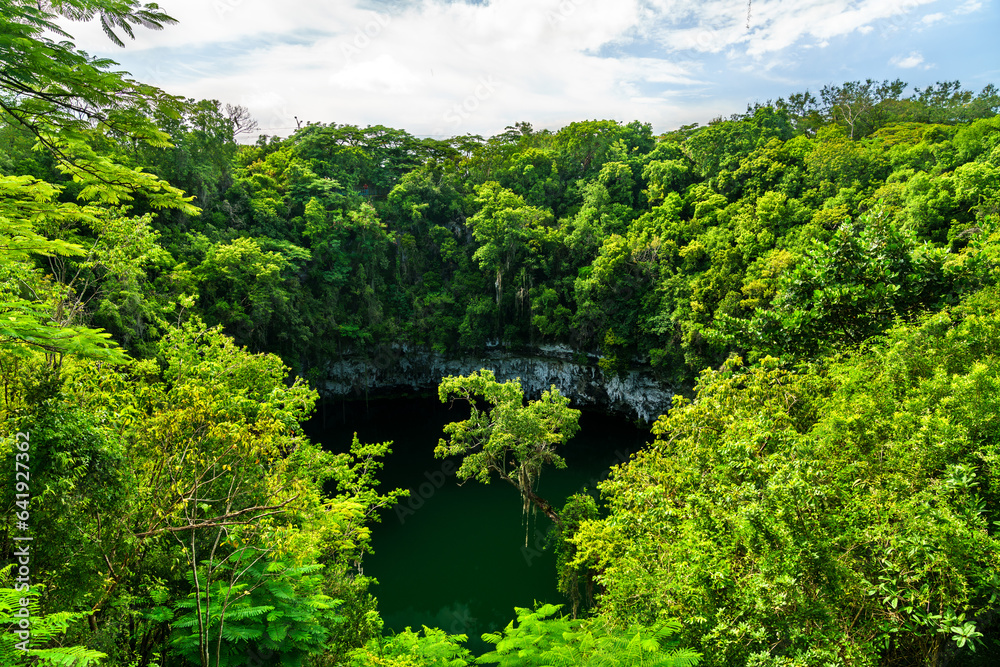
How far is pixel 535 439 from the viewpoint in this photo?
11.5 meters

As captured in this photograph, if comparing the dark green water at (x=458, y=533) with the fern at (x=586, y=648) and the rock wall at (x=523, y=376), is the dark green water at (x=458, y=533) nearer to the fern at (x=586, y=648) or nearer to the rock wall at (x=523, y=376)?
Answer: the rock wall at (x=523, y=376)

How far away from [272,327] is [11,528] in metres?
16.2

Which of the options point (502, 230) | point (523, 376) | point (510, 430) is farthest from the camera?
point (523, 376)

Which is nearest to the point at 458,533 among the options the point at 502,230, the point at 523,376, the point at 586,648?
the point at 523,376

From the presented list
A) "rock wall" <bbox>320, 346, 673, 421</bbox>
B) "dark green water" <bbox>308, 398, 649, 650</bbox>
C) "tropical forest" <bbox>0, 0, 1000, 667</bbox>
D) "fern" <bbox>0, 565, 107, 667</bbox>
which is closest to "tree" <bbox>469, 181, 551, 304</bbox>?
"rock wall" <bbox>320, 346, 673, 421</bbox>

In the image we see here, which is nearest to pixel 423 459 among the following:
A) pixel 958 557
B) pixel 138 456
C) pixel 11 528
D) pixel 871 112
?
pixel 138 456

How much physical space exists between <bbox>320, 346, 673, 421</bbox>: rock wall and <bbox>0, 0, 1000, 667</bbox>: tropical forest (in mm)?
1535

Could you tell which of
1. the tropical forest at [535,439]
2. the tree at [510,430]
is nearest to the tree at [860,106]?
the tropical forest at [535,439]

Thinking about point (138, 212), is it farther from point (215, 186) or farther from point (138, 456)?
point (138, 456)

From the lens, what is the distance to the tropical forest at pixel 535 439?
11.0ft

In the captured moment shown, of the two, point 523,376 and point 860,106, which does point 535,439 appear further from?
point 860,106

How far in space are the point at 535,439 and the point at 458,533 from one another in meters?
5.60

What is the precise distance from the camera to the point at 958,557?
3.21 meters

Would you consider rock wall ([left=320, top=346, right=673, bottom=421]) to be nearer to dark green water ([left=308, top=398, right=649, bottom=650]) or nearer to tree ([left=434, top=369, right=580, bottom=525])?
dark green water ([left=308, top=398, right=649, bottom=650])
